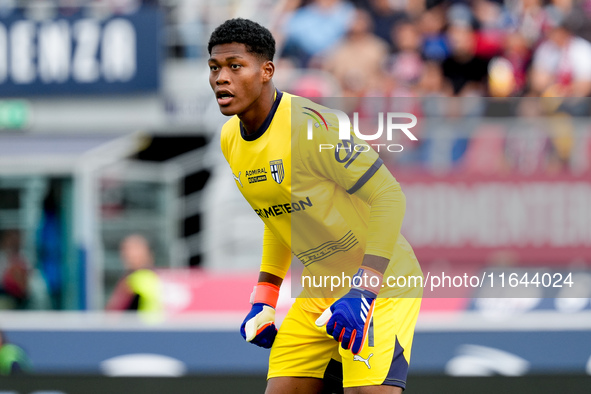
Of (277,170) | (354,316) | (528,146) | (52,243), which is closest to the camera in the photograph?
(354,316)

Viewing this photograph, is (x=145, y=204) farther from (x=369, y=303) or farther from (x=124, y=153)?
(x=369, y=303)

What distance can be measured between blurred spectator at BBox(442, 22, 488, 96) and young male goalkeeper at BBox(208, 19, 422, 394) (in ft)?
20.6

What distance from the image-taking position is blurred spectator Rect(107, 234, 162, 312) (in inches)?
307

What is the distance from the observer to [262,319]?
3621 millimetres

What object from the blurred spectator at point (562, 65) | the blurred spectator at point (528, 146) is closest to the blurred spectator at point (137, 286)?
the blurred spectator at point (528, 146)

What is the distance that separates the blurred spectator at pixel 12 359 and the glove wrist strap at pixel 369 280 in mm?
4459

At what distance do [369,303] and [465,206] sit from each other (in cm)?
491

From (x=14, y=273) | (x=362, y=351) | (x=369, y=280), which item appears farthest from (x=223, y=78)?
(x=14, y=273)

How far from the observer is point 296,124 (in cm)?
331

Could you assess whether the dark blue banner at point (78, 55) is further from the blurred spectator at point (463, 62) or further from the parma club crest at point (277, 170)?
the parma club crest at point (277, 170)

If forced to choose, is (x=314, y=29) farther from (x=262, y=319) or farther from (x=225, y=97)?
(x=225, y=97)

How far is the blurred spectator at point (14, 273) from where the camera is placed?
9.44m

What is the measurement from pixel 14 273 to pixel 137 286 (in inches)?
93.0

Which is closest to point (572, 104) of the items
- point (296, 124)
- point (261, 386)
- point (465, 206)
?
point (465, 206)
